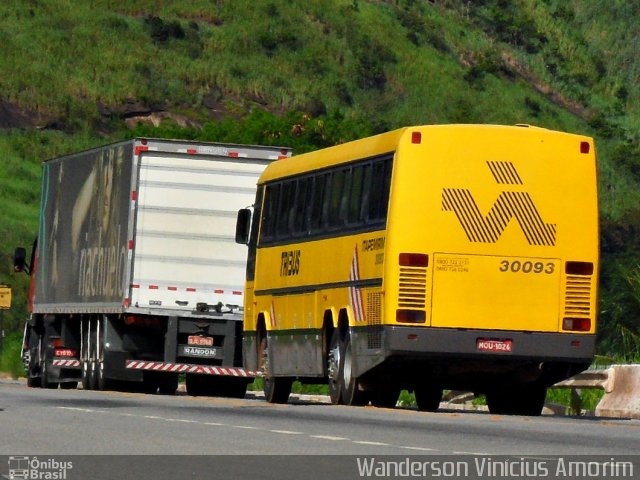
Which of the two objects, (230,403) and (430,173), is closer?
(430,173)

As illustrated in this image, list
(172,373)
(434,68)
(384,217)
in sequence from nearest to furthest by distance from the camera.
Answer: (384,217), (172,373), (434,68)

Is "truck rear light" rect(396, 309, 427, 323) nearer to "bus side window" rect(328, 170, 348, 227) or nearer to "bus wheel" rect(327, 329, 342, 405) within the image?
"bus wheel" rect(327, 329, 342, 405)

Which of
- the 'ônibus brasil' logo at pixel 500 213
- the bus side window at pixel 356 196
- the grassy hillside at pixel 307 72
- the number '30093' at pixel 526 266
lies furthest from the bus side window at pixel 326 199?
the grassy hillside at pixel 307 72

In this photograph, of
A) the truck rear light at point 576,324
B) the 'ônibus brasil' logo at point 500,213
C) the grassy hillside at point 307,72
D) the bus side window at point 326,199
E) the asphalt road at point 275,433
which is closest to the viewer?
the asphalt road at point 275,433

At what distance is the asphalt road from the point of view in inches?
590

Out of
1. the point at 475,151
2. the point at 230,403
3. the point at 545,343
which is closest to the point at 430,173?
the point at 475,151

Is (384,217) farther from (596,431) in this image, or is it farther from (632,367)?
(596,431)

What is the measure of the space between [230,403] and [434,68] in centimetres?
15169

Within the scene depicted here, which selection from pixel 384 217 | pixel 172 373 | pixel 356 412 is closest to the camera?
pixel 356 412

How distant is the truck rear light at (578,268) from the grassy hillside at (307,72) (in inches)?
4097

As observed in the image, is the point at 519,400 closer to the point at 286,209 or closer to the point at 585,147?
the point at 585,147

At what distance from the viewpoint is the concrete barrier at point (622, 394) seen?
82.7 feet

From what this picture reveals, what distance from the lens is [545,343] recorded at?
2377cm

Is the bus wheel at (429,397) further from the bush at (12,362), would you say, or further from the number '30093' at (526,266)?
the bush at (12,362)
